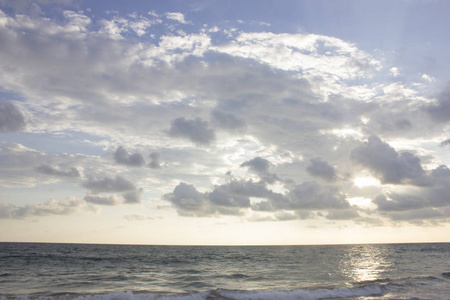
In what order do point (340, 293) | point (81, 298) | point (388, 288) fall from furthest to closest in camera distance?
point (388, 288) → point (340, 293) → point (81, 298)

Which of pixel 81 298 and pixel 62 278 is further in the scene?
pixel 62 278

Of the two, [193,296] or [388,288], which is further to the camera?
[388,288]

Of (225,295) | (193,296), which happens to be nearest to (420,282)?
(225,295)

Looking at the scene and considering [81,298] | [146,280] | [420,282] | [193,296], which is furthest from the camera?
[146,280]

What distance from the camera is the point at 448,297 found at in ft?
91.0

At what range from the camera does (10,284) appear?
116ft

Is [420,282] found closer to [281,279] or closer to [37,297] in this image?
[281,279]

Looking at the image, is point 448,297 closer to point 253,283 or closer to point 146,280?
point 253,283

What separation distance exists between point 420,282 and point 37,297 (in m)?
43.7

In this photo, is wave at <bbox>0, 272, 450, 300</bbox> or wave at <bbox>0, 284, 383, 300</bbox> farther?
wave at <bbox>0, 272, 450, 300</bbox>

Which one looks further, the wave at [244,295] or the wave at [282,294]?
the wave at [282,294]

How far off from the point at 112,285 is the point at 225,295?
15.0m

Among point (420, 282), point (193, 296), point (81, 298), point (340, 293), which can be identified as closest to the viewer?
point (81, 298)

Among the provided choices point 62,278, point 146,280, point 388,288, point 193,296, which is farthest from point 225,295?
point 62,278
